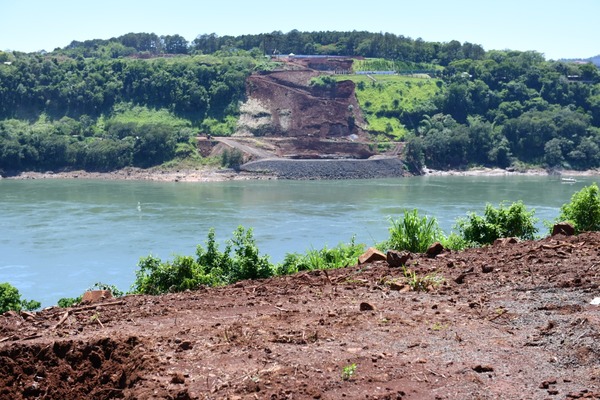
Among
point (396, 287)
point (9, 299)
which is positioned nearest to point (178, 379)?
point (396, 287)

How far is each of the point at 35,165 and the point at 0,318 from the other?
7229 cm

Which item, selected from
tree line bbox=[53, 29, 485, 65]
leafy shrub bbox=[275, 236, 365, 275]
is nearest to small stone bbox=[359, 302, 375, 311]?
leafy shrub bbox=[275, 236, 365, 275]

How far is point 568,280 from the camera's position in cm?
794

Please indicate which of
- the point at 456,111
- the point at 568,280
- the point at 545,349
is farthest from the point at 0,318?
the point at 456,111

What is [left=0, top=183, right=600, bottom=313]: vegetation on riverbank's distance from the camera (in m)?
11.4

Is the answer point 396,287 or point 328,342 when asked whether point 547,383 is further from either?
point 396,287

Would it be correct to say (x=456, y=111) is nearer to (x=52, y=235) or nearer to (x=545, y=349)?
(x=52, y=235)

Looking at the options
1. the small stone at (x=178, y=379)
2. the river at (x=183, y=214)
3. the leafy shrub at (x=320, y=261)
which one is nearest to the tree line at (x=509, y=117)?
the river at (x=183, y=214)

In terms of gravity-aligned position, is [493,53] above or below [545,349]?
above

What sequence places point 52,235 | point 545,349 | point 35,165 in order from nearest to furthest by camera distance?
1. point 545,349
2. point 52,235
3. point 35,165

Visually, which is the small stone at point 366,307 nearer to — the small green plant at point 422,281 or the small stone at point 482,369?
the small green plant at point 422,281

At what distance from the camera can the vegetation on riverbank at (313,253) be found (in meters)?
11.4

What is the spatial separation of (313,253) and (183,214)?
110 ft

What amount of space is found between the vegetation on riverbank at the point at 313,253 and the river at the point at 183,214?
49.1 feet
